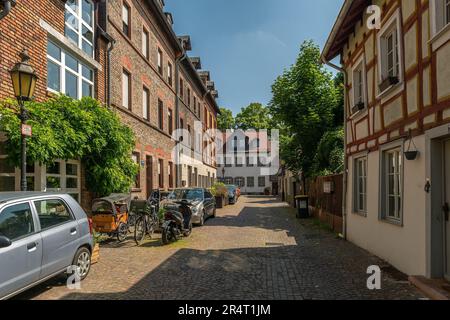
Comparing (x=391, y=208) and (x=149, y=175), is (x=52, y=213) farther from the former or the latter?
(x=149, y=175)

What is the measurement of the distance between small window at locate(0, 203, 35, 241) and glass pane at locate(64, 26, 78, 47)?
725 cm

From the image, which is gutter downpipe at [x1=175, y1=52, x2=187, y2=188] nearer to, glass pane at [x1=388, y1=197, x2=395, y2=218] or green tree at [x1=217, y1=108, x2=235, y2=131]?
glass pane at [x1=388, y1=197, x2=395, y2=218]

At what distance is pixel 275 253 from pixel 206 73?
31.3 m

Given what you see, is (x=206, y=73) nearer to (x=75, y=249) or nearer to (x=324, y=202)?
(x=324, y=202)

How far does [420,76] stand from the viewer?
6.11 metres

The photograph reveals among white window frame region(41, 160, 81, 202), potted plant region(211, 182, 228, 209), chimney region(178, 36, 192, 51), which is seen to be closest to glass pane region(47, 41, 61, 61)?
white window frame region(41, 160, 81, 202)

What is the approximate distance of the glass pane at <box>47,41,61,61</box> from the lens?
32.1 feet

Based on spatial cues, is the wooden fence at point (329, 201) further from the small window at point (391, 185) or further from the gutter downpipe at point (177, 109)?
the gutter downpipe at point (177, 109)

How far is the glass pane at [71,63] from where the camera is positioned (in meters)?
10.7

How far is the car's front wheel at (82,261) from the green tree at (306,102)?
13415 mm

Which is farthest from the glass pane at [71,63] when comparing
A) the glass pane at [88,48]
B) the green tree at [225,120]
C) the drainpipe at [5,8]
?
the green tree at [225,120]

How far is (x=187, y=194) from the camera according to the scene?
582 inches

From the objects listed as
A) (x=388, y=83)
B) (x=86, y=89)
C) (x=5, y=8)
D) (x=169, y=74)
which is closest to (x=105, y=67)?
(x=86, y=89)

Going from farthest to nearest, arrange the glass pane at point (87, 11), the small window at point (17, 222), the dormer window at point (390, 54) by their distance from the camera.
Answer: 1. the glass pane at point (87, 11)
2. the dormer window at point (390, 54)
3. the small window at point (17, 222)
